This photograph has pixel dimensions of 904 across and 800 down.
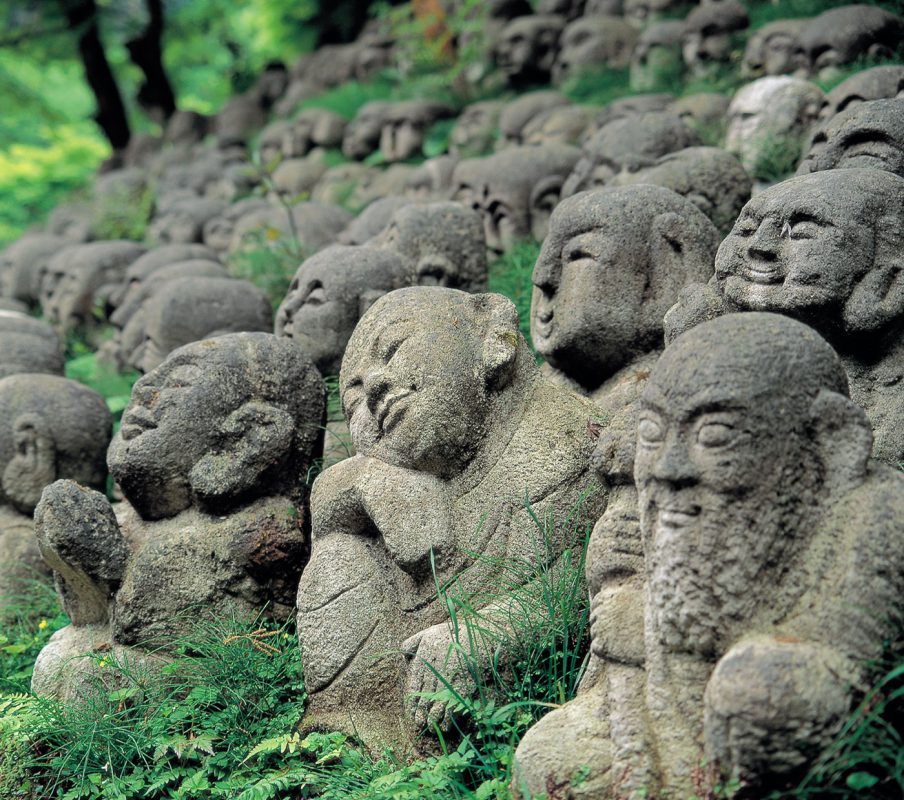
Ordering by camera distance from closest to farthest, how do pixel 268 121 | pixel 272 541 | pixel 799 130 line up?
pixel 272 541, pixel 799 130, pixel 268 121

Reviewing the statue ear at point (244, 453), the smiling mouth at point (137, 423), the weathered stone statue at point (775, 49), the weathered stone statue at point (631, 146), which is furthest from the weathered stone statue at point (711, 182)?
the weathered stone statue at point (775, 49)

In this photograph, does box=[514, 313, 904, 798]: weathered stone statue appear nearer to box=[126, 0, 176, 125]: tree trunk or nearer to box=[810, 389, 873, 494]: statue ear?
box=[810, 389, 873, 494]: statue ear

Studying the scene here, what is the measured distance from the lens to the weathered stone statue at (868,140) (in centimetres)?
481

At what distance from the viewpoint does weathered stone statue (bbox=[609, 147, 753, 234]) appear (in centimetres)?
572

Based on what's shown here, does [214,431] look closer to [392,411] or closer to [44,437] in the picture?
[392,411]

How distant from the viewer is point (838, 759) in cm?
256

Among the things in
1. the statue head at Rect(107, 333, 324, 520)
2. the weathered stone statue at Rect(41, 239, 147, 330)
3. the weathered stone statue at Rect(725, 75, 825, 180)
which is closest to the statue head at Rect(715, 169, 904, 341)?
the statue head at Rect(107, 333, 324, 520)

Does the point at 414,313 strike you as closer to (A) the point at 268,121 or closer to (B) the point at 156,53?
(A) the point at 268,121

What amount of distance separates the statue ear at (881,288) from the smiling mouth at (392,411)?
5.30 ft

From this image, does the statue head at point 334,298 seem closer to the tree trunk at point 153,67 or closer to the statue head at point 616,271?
the statue head at point 616,271

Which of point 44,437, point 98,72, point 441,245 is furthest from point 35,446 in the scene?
point 98,72

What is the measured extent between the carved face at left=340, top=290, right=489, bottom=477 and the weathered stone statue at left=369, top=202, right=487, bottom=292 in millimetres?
2165

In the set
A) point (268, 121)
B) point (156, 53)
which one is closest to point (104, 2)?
point (156, 53)

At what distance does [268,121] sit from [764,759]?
16.3 metres
